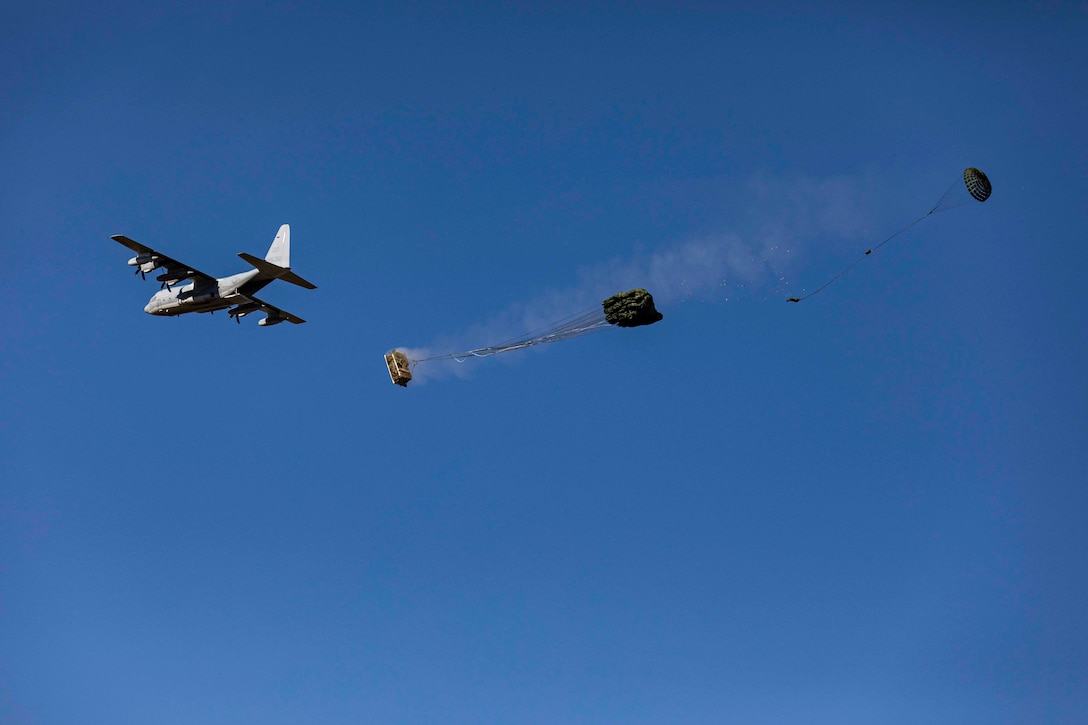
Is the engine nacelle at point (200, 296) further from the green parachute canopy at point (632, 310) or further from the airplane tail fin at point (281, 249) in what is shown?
the green parachute canopy at point (632, 310)

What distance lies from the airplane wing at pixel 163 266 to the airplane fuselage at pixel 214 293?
1.98ft

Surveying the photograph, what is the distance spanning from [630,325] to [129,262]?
31.7 meters

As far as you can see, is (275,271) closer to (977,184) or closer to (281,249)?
(281,249)

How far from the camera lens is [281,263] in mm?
55656

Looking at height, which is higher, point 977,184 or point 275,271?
point 275,271

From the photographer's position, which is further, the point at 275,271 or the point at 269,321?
the point at 269,321

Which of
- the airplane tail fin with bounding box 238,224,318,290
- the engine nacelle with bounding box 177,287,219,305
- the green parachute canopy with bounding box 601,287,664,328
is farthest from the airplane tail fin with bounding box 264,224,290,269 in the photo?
the green parachute canopy with bounding box 601,287,664,328

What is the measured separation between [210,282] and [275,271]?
15.6ft

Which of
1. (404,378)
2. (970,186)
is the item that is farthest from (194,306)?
(970,186)

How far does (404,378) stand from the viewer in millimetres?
52656

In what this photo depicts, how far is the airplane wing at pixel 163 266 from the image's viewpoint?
52.6 m

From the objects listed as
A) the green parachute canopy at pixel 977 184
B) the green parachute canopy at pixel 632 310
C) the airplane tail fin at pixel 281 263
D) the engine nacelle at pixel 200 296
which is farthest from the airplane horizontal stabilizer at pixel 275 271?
the green parachute canopy at pixel 977 184

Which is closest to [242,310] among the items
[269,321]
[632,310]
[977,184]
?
[269,321]

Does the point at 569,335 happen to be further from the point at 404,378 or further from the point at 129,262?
the point at 129,262
